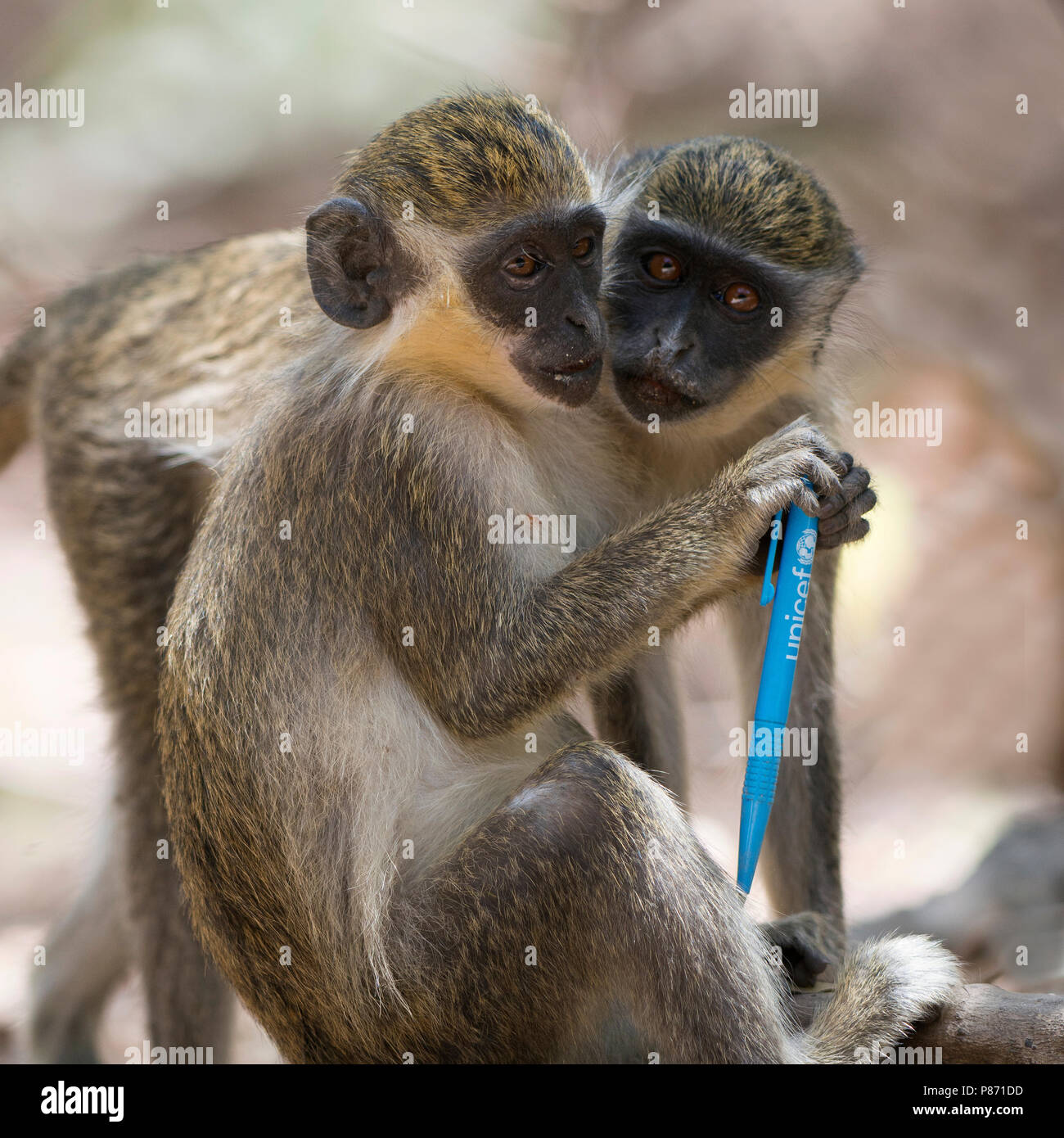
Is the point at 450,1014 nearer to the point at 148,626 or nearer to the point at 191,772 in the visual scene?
the point at 191,772

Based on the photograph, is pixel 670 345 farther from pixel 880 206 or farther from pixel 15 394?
pixel 880 206

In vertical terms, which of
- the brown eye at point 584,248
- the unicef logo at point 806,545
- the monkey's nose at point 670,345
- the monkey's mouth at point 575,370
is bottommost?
the unicef logo at point 806,545

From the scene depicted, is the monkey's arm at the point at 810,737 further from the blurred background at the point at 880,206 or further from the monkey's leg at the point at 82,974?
the blurred background at the point at 880,206

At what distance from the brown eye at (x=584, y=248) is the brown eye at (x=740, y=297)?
0.58m

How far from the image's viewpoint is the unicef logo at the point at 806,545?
3.10 meters

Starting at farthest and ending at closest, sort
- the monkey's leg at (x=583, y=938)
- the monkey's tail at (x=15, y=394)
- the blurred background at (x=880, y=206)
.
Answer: the blurred background at (x=880, y=206) < the monkey's tail at (x=15, y=394) < the monkey's leg at (x=583, y=938)

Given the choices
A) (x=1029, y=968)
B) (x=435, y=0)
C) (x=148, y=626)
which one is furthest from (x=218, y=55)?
(x=1029, y=968)

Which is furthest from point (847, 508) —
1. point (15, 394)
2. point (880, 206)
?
point (880, 206)

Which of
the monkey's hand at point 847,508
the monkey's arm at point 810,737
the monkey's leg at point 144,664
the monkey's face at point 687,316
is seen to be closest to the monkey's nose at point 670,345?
the monkey's face at point 687,316

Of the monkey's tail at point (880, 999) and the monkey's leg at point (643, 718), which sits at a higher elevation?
the monkey's leg at point (643, 718)

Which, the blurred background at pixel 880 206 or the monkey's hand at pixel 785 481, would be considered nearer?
the monkey's hand at pixel 785 481

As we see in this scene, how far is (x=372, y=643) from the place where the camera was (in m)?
3.26

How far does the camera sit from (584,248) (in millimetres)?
3465

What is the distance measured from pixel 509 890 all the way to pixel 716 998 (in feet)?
1.66
